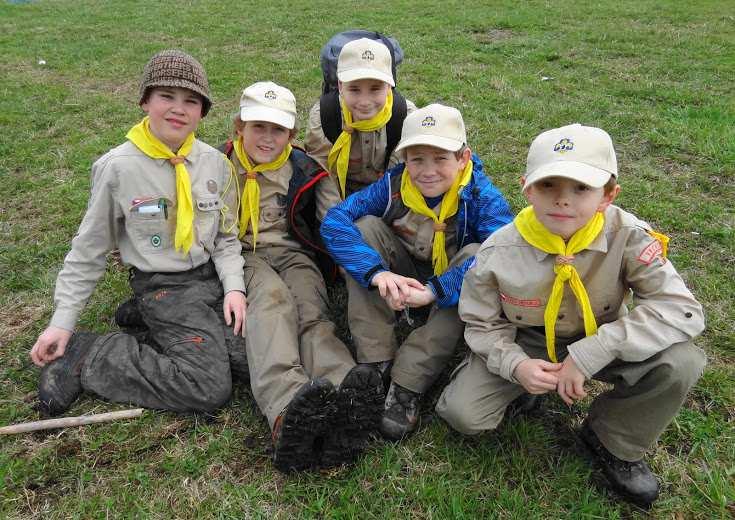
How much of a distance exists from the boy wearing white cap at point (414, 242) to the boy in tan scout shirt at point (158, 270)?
0.76 meters

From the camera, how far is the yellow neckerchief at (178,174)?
10.9 feet

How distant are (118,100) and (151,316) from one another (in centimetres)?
607

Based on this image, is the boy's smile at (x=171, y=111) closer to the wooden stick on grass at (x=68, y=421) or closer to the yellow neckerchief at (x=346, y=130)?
the yellow neckerchief at (x=346, y=130)

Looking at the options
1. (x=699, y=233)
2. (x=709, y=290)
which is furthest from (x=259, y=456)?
(x=699, y=233)

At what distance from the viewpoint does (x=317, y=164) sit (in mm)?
4012

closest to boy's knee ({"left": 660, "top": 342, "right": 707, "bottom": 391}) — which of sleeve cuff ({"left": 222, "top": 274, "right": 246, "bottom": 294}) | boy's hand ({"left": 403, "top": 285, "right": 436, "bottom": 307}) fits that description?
boy's hand ({"left": 403, "top": 285, "right": 436, "bottom": 307})

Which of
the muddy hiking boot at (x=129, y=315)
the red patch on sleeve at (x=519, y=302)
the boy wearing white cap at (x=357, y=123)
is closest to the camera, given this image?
the red patch on sleeve at (x=519, y=302)

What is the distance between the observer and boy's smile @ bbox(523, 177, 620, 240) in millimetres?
2424

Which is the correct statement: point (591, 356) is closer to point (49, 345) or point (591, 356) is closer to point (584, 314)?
point (584, 314)

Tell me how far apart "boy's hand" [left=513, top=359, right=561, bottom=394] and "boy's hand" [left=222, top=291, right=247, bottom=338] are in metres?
1.61

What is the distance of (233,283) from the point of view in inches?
137

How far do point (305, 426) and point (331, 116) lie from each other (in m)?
2.41

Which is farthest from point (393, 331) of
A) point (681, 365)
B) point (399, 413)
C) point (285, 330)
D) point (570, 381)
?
point (681, 365)

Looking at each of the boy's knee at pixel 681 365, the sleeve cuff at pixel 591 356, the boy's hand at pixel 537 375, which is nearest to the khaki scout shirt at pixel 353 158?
the boy's hand at pixel 537 375
